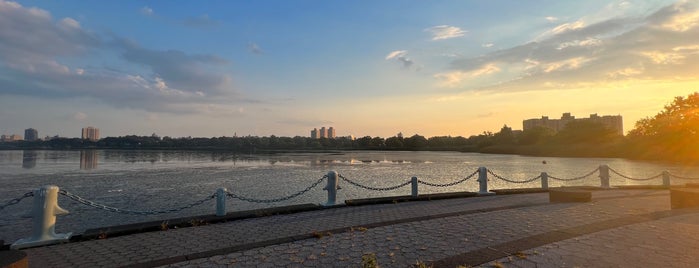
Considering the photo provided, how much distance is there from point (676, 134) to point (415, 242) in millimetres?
83967

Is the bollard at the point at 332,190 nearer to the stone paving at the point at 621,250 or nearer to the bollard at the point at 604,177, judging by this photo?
the stone paving at the point at 621,250

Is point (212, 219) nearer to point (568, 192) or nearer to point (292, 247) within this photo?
point (292, 247)

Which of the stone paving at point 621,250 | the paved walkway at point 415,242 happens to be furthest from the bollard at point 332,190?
the stone paving at point 621,250

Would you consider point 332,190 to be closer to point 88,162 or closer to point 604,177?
point 604,177

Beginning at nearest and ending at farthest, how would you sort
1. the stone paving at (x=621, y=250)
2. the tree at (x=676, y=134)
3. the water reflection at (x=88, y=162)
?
1. the stone paving at (x=621, y=250)
2. the water reflection at (x=88, y=162)
3. the tree at (x=676, y=134)

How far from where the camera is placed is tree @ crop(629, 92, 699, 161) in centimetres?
6312

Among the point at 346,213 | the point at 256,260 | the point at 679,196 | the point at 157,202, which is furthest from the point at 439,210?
the point at 157,202

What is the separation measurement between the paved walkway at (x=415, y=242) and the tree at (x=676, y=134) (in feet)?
235

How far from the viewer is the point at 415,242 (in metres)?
7.00

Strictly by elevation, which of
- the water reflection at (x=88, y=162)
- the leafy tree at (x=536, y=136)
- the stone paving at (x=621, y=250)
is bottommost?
the water reflection at (x=88, y=162)

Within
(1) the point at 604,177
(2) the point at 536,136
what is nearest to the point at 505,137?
(2) the point at 536,136

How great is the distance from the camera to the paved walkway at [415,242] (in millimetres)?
5895

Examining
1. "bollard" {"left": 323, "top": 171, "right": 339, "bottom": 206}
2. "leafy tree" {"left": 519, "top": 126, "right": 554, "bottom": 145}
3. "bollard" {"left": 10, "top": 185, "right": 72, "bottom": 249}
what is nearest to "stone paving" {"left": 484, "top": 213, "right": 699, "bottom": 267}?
"bollard" {"left": 323, "top": 171, "right": 339, "bottom": 206}

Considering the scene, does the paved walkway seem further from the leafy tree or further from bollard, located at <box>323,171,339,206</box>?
the leafy tree
